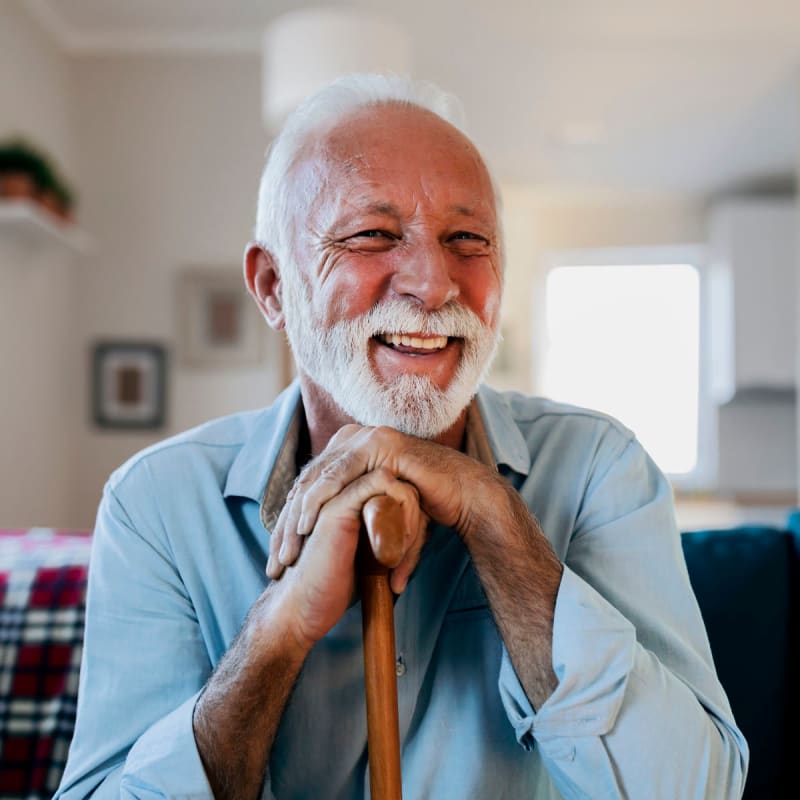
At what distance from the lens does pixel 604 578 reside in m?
1.02

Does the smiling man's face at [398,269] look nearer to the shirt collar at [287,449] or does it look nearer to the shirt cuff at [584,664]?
the shirt collar at [287,449]

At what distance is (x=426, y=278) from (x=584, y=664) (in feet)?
1.42

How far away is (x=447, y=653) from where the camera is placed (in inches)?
41.3

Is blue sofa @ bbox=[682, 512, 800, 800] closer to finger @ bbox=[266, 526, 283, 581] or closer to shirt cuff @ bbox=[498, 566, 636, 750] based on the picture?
shirt cuff @ bbox=[498, 566, 636, 750]

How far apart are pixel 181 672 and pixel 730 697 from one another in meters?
0.83

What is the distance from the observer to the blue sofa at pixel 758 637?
1.38 m

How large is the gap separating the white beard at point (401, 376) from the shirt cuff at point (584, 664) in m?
0.25

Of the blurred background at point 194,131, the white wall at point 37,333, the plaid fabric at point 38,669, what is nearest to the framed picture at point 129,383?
the blurred background at point 194,131

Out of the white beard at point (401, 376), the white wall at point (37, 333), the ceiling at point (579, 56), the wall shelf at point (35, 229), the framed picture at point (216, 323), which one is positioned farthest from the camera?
the framed picture at point (216, 323)

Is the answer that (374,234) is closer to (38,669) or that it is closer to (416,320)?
(416,320)

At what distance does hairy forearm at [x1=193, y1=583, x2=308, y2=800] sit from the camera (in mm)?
903

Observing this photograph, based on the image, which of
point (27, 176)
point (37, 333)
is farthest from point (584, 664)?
point (37, 333)

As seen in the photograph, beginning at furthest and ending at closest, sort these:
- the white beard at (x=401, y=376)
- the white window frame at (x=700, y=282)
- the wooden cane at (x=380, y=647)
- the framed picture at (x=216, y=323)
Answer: the white window frame at (x=700, y=282)
the framed picture at (x=216, y=323)
the white beard at (x=401, y=376)
the wooden cane at (x=380, y=647)

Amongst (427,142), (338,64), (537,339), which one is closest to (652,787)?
(427,142)
